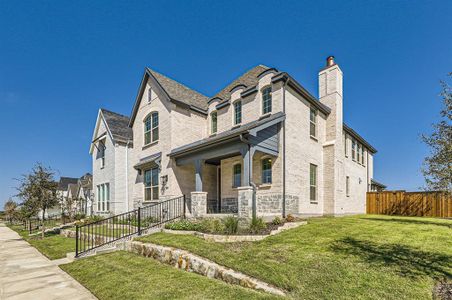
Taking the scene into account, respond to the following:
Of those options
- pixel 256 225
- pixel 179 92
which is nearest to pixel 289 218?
pixel 256 225

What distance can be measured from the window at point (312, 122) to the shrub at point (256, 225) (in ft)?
22.7

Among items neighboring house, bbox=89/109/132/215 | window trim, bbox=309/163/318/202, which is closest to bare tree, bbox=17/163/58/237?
neighboring house, bbox=89/109/132/215

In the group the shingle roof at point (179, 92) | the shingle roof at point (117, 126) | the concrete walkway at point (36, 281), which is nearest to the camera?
the concrete walkway at point (36, 281)

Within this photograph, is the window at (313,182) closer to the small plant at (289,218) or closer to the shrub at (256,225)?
the small plant at (289,218)

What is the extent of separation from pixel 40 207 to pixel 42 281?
1175 centimetres

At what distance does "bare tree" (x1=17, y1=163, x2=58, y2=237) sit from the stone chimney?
1744 centimetres

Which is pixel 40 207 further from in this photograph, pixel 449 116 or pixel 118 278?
pixel 449 116

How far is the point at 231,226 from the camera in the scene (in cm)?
893

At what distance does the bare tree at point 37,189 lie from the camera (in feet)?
52.2

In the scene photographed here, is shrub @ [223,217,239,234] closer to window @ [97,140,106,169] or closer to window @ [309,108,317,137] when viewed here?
window @ [309,108,317,137]

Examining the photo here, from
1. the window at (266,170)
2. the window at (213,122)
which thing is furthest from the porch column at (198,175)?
the window at (213,122)

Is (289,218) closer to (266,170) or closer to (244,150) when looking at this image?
(266,170)

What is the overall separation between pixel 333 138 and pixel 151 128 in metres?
11.8

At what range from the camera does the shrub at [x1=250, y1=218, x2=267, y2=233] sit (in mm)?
9008
